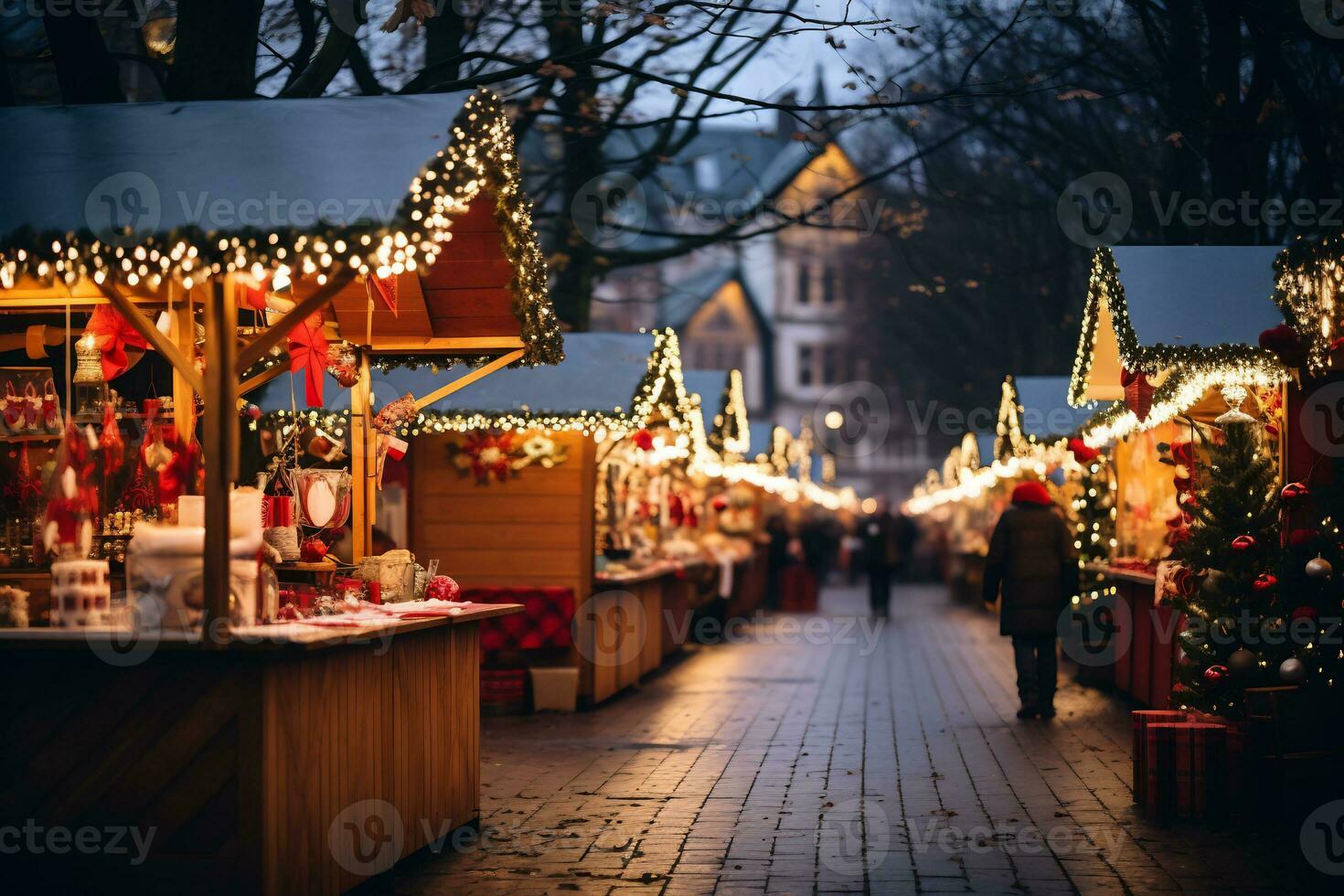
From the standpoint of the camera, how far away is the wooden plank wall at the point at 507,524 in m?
15.7

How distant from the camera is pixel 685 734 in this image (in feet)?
44.6

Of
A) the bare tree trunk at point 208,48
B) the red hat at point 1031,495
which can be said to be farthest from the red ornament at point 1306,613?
the bare tree trunk at point 208,48

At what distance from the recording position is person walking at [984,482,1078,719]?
14727 millimetres

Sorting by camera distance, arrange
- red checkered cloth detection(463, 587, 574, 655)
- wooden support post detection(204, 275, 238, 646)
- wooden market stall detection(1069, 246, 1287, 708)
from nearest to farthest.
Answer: wooden support post detection(204, 275, 238, 646), wooden market stall detection(1069, 246, 1287, 708), red checkered cloth detection(463, 587, 574, 655)

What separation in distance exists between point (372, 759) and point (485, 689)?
26.1 feet

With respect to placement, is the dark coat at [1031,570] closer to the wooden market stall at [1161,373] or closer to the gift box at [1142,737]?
the wooden market stall at [1161,373]

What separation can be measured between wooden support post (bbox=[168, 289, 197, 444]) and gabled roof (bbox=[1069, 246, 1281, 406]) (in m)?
6.94

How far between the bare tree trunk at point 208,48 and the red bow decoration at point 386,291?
5.63ft

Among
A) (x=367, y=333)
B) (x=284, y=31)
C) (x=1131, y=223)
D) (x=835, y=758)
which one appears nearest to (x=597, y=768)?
(x=835, y=758)

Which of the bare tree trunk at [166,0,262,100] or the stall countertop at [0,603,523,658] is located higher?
the bare tree trunk at [166,0,262,100]

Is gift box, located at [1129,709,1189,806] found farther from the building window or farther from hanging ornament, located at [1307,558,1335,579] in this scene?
the building window

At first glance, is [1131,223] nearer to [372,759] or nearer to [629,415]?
[629,415]

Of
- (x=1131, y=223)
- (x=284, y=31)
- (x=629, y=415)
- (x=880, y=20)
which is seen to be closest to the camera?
(x=880, y=20)

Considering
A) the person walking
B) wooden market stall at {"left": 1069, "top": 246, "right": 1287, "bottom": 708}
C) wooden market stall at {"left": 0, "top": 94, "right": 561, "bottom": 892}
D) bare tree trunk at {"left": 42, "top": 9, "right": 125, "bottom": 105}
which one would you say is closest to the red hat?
the person walking
